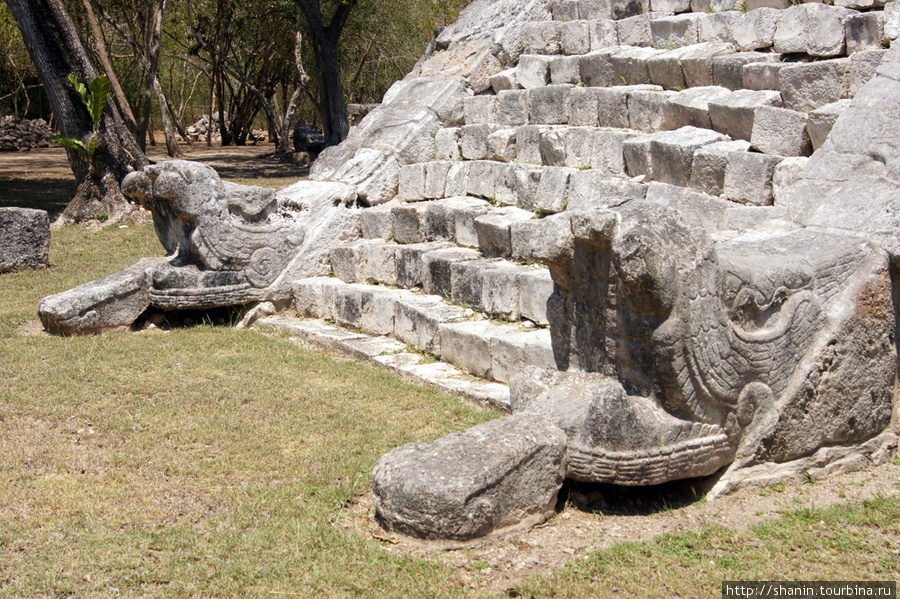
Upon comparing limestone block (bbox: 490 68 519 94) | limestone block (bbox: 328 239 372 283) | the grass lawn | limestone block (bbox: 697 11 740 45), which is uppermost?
limestone block (bbox: 697 11 740 45)

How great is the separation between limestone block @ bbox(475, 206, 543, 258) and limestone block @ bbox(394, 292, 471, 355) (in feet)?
1.76

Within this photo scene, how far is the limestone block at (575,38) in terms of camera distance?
8.59 meters

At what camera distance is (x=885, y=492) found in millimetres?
4332

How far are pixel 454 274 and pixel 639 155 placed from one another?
1586 millimetres

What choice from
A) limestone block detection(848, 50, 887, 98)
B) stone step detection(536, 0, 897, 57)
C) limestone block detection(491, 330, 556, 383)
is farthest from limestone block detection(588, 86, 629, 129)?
limestone block detection(491, 330, 556, 383)

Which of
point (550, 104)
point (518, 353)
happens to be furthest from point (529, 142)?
point (518, 353)

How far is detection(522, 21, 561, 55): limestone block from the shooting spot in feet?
29.0

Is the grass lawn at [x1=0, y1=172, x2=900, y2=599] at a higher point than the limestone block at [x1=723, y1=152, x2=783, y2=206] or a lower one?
lower

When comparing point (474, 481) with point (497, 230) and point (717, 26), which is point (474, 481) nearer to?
point (497, 230)

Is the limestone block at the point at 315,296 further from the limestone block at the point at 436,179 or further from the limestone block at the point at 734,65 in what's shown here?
the limestone block at the point at 734,65

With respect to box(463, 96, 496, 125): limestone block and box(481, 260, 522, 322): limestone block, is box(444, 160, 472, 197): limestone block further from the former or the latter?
box(481, 260, 522, 322): limestone block

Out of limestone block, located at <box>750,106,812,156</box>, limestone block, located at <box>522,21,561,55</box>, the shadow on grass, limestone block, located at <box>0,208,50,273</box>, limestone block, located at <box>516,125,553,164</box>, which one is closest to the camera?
limestone block, located at <box>750,106,812,156</box>

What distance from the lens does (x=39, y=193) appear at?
Answer: 54.0ft

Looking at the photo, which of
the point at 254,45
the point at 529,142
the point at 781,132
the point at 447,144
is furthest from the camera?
the point at 254,45
